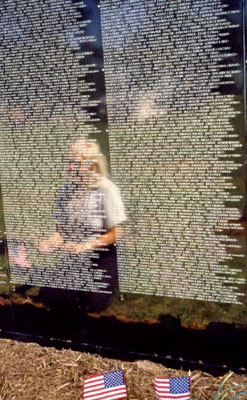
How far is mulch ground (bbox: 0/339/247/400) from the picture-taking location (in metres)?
4.41

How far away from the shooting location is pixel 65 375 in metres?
4.73

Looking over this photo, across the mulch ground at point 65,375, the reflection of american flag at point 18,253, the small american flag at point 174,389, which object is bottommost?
the mulch ground at point 65,375

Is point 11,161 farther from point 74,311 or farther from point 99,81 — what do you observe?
point 74,311

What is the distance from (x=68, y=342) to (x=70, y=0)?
3.62 metres

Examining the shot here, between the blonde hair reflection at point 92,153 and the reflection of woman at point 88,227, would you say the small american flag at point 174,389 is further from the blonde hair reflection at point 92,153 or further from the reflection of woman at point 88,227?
the blonde hair reflection at point 92,153

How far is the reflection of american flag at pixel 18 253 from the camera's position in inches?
206

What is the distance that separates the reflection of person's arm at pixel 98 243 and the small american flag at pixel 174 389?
5.11 feet

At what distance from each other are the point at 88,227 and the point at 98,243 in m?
0.20

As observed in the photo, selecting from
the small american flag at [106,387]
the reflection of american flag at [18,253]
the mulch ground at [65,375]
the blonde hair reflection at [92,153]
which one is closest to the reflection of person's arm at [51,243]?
the reflection of american flag at [18,253]

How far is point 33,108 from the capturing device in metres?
4.86

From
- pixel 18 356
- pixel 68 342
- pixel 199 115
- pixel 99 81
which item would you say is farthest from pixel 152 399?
pixel 99 81

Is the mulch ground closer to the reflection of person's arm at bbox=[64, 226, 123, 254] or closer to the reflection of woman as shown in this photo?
the reflection of woman

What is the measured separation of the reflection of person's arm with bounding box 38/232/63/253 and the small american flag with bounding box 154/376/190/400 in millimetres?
1991

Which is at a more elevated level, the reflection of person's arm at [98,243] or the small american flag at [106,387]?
the reflection of person's arm at [98,243]
